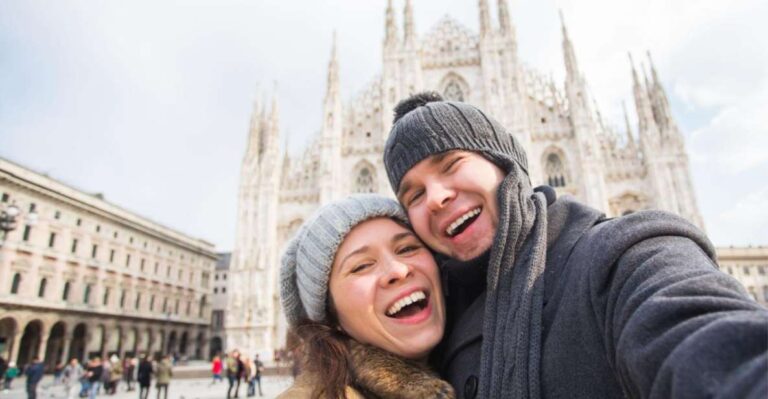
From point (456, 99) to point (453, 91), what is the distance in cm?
134

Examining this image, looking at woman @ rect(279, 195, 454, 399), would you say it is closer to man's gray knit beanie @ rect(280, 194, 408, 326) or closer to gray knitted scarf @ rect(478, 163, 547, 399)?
man's gray knit beanie @ rect(280, 194, 408, 326)

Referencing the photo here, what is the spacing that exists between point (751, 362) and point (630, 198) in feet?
73.9

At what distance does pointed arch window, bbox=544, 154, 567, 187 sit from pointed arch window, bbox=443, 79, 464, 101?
572 cm

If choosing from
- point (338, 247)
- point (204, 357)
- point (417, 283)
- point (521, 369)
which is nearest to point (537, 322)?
point (521, 369)

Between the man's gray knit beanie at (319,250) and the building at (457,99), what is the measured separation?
737 inches

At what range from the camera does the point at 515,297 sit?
127 centimetres

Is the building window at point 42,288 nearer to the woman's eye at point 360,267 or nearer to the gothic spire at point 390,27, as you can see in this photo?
the gothic spire at point 390,27

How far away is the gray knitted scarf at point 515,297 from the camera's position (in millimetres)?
1148

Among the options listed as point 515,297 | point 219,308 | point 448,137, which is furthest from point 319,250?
point 219,308

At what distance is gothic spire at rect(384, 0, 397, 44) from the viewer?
24266 millimetres

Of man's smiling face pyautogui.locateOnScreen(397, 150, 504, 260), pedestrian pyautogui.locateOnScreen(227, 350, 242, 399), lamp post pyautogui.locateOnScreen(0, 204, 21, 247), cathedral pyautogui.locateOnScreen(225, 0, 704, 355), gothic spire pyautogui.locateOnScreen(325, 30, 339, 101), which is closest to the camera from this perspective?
man's smiling face pyautogui.locateOnScreen(397, 150, 504, 260)

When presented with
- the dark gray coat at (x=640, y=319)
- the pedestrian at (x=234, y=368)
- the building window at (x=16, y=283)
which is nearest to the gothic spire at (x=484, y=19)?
the pedestrian at (x=234, y=368)

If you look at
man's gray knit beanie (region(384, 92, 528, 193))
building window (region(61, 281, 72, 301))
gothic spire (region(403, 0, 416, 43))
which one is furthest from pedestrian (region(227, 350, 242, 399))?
building window (region(61, 281, 72, 301))

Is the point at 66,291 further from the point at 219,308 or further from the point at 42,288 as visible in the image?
the point at 219,308
